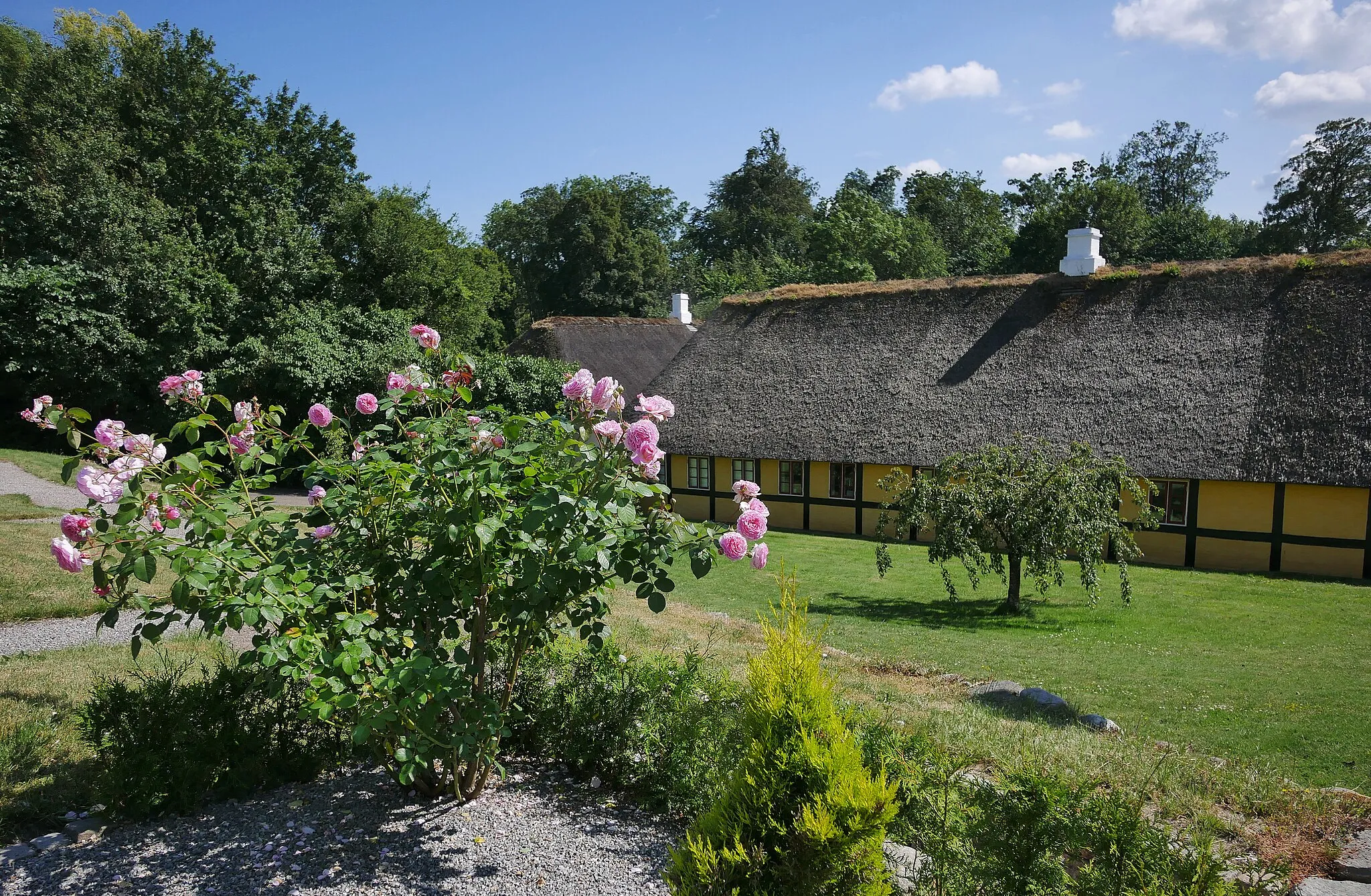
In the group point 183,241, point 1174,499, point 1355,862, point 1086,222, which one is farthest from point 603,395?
point 1086,222

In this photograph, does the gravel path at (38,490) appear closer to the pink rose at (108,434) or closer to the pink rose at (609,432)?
the pink rose at (108,434)

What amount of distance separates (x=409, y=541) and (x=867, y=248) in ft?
129

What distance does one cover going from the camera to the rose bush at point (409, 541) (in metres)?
3.25

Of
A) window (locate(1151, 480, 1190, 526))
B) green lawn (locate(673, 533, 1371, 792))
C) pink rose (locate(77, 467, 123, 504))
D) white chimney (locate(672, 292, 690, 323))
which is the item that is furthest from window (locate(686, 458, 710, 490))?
pink rose (locate(77, 467, 123, 504))

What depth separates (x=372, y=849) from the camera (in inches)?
142

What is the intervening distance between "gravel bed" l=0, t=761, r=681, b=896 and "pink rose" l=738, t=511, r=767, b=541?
138 cm

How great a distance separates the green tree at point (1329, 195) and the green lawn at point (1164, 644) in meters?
34.4

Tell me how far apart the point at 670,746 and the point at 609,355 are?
70.5ft

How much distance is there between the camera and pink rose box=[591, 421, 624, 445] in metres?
3.43

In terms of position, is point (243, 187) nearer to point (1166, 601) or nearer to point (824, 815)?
point (1166, 601)

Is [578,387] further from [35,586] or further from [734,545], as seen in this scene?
[35,586]

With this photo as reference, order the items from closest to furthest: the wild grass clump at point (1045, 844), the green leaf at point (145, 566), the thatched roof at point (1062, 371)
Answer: the wild grass clump at point (1045, 844)
the green leaf at point (145, 566)
the thatched roof at point (1062, 371)

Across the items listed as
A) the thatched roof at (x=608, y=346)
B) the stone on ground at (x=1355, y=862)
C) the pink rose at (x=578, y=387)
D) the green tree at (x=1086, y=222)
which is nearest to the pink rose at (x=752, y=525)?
the pink rose at (x=578, y=387)

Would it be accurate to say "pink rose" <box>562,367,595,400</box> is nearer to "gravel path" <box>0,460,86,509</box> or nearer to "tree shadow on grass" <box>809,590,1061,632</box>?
"tree shadow on grass" <box>809,590,1061,632</box>
